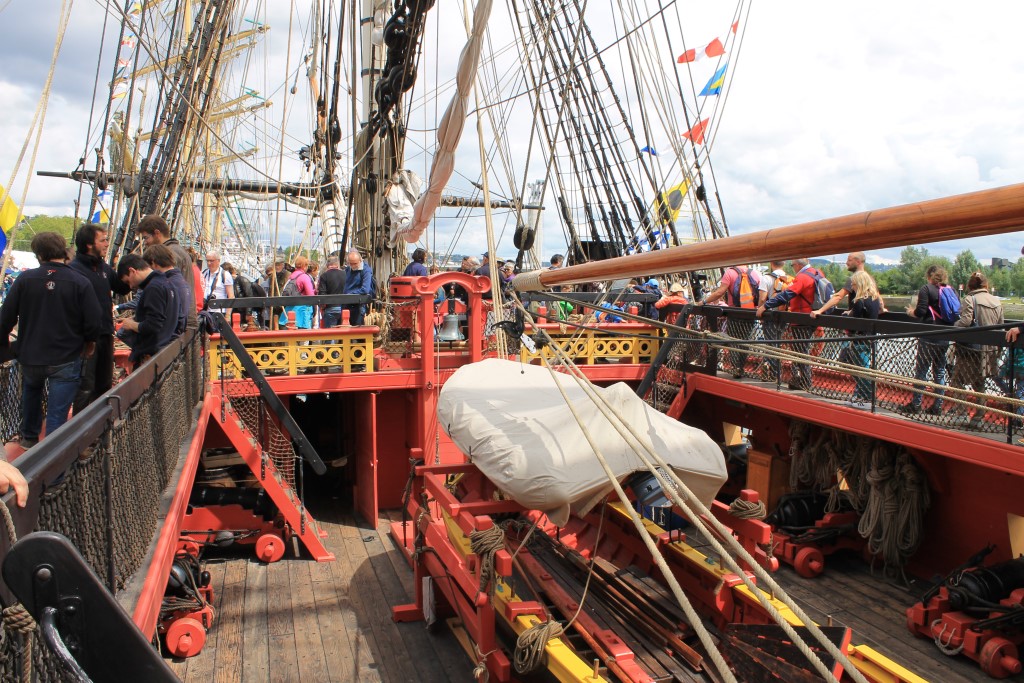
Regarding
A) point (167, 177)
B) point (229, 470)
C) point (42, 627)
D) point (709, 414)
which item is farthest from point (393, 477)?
point (42, 627)

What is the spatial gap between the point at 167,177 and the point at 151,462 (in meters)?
10.2

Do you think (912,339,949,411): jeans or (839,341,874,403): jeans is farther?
(839,341,874,403): jeans

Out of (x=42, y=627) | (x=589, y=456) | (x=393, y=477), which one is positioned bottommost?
Result: (x=393, y=477)

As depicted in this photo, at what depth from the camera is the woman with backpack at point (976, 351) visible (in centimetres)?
654

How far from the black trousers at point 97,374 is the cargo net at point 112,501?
38 cm

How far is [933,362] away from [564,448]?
395 cm

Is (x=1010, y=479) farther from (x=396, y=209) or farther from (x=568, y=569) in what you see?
(x=396, y=209)

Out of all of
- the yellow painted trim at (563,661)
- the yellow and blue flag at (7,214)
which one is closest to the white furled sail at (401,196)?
the yellow and blue flag at (7,214)

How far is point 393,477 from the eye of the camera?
10.9 meters

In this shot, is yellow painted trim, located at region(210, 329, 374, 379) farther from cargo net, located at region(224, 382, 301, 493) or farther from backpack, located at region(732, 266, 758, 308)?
backpack, located at region(732, 266, 758, 308)

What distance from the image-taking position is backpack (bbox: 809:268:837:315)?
902 cm

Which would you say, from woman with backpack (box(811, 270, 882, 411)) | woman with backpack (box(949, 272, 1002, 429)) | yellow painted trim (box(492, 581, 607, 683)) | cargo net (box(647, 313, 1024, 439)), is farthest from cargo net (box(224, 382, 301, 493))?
woman with backpack (box(949, 272, 1002, 429))

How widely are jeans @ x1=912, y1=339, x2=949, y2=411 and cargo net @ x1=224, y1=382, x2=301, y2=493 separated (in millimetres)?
7028

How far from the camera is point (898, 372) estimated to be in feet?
24.4
